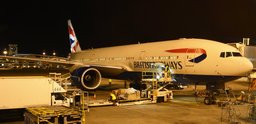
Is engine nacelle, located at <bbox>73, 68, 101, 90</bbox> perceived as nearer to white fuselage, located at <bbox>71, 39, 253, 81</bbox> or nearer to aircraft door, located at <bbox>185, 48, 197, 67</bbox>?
white fuselage, located at <bbox>71, 39, 253, 81</bbox>

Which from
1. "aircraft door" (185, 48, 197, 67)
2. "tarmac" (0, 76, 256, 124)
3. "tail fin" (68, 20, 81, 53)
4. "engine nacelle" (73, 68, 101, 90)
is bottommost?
"tarmac" (0, 76, 256, 124)

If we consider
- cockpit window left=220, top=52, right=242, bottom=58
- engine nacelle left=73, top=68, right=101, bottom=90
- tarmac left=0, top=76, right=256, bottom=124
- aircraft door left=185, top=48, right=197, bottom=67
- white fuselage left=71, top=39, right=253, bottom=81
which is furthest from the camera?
engine nacelle left=73, top=68, right=101, bottom=90

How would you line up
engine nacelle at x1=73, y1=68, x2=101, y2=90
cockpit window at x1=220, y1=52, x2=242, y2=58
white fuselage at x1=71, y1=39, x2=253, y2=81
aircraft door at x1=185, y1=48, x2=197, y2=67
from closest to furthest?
white fuselage at x1=71, y1=39, x2=253, y2=81 → cockpit window at x1=220, y1=52, x2=242, y2=58 → aircraft door at x1=185, y1=48, x2=197, y2=67 → engine nacelle at x1=73, y1=68, x2=101, y2=90

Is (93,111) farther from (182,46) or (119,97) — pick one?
(182,46)

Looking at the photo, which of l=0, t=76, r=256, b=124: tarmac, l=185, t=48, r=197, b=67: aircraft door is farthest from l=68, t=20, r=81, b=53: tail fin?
l=0, t=76, r=256, b=124: tarmac

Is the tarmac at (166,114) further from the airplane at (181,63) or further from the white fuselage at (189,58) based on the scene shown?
the white fuselage at (189,58)

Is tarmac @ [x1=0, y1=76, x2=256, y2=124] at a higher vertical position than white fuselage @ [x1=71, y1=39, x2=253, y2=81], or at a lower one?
lower

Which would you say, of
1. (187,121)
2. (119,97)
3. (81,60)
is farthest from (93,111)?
(81,60)

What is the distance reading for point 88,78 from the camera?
18750 mm

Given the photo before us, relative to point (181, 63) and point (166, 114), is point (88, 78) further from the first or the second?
point (166, 114)

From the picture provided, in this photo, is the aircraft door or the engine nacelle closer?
the aircraft door

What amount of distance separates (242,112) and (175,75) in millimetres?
4876

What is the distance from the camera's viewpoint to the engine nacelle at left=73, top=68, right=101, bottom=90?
1798 cm

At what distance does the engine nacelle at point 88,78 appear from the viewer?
1798 cm
